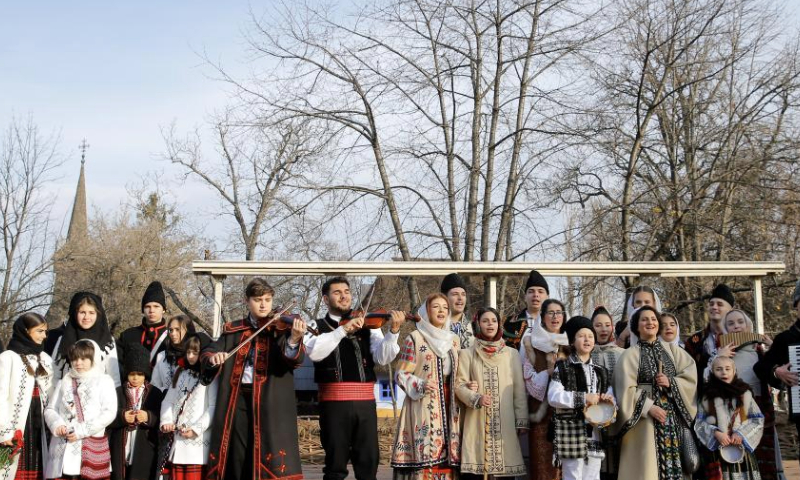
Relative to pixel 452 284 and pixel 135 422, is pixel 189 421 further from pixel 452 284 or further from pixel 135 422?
pixel 452 284

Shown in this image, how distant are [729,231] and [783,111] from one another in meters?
2.64

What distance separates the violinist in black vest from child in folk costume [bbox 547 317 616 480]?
1205 mm

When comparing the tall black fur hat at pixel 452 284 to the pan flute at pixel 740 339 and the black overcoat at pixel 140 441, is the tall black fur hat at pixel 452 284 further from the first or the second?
the black overcoat at pixel 140 441

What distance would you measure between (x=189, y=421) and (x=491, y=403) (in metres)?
2.17

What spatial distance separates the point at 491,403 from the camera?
6.63m

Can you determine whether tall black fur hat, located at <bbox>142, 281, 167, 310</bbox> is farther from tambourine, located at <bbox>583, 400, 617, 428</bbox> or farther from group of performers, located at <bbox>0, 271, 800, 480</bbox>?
tambourine, located at <bbox>583, 400, 617, 428</bbox>

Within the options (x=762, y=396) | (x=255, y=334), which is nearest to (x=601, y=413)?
(x=762, y=396)

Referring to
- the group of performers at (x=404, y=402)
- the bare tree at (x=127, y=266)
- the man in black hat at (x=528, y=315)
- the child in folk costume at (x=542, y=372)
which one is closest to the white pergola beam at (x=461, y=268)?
the man in black hat at (x=528, y=315)

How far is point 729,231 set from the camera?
596 inches

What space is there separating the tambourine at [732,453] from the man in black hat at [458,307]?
198 cm

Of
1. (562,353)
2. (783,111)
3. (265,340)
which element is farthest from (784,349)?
(783,111)

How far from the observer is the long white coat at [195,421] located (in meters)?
6.23

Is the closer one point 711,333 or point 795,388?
point 795,388

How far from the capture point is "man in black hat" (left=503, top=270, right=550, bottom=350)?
7.59 metres
